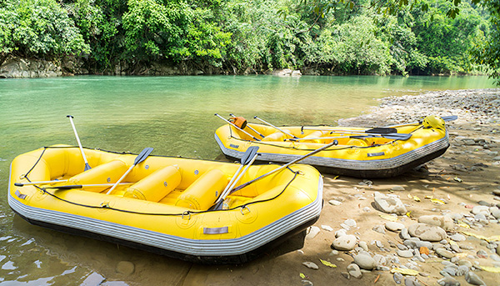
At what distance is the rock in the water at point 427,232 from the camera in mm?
2463

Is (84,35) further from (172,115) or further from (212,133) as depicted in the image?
(212,133)

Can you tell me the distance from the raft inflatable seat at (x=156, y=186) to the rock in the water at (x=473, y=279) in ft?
9.27

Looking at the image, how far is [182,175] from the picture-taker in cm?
350

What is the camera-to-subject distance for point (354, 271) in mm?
2195

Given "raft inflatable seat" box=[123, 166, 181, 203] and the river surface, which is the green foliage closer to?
the river surface

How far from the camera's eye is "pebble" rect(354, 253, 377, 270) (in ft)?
7.29

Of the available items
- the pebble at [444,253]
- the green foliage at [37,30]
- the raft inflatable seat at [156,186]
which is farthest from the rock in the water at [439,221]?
the green foliage at [37,30]

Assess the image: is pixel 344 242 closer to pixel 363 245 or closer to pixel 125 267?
pixel 363 245

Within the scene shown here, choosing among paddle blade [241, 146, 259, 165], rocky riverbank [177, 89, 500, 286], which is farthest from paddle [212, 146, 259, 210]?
rocky riverbank [177, 89, 500, 286]

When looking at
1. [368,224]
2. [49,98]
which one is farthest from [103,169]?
[49,98]

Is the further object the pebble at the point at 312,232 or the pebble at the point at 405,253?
the pebble at the point at 312,232

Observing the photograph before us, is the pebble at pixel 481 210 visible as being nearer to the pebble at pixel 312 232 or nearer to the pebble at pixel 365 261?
the pebble at pixel 365 261

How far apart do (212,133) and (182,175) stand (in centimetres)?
326

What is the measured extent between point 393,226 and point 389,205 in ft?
1.35
